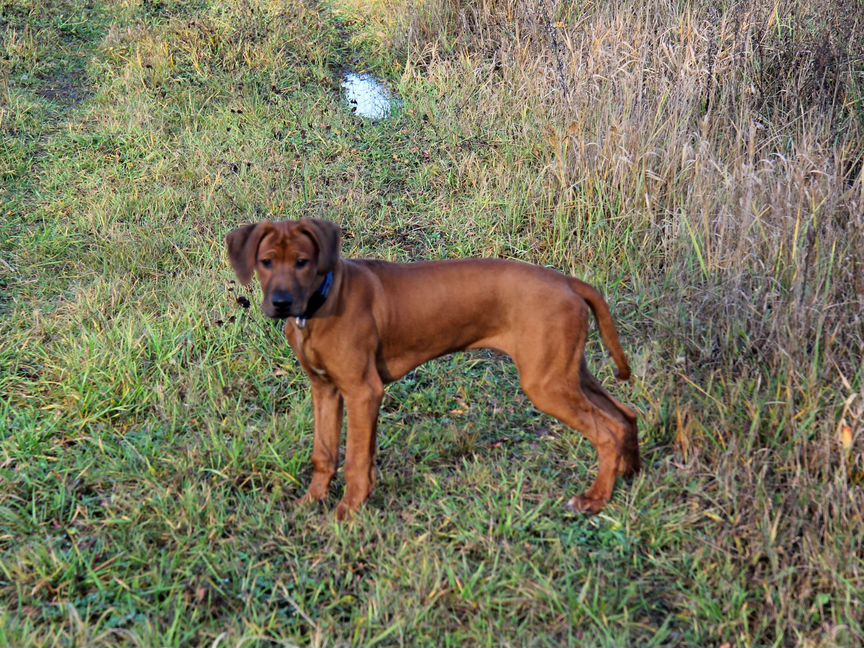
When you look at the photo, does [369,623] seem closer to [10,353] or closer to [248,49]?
[10,353]

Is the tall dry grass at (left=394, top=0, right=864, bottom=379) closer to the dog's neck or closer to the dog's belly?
the dog's belly

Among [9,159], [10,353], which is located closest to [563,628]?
[10,353]

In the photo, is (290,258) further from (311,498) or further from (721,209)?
(721,209)

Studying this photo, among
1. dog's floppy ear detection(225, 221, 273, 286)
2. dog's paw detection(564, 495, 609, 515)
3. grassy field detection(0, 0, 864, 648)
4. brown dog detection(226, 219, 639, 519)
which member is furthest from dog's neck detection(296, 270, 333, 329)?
dog's paw detection(564, 495, 609, 515)

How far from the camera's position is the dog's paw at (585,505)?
401 centimetres

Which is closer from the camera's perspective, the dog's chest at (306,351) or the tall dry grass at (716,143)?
the dog's chest at (306,351)

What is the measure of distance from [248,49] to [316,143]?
1912 millimetres

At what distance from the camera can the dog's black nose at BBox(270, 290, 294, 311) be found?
3605 millimetres

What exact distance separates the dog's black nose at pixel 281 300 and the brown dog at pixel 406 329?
0.10 meters

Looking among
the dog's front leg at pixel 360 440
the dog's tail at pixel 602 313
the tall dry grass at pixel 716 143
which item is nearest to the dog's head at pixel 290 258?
the dog's front leg at pixel 360 440

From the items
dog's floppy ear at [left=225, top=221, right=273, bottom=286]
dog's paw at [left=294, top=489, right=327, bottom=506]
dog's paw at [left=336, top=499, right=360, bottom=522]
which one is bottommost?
dog's paw at [left=294, top=489, right=327, bottom=506]

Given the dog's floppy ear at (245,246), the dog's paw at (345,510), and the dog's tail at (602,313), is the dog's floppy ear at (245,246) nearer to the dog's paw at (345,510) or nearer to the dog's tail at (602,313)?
the dog's paw at (345,510)

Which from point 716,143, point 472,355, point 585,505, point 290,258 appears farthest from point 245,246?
point 716,143

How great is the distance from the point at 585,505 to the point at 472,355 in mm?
1604
